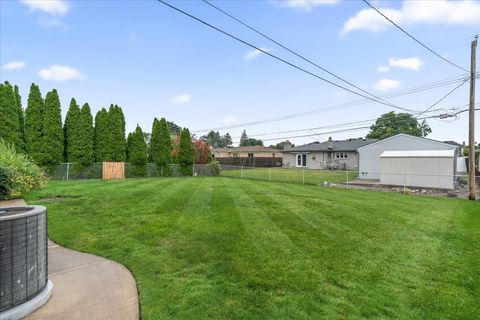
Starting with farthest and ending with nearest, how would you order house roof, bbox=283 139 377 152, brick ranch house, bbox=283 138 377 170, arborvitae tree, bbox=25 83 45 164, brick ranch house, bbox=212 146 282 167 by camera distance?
brick ranch house, bbox=212 146 282 167 → house roof, bbox=283 139 377 152 → brick ranch house, bbox=283 138 377 170 → arborvitae tree, bbox=25 83 45 164

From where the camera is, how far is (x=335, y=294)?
11.6ft

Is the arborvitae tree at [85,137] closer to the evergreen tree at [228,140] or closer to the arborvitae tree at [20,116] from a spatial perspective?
the arborvitae tree at [20,116]

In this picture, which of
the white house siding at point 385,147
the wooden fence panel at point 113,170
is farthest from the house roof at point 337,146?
the wooden fence panel at point 113,170

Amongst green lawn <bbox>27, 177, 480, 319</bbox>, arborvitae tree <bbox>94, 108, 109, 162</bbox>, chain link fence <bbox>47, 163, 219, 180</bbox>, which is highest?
arborvitae tree <bbox>94, 108, 109, 162</bbox>

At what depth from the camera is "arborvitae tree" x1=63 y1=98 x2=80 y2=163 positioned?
61.7 ft

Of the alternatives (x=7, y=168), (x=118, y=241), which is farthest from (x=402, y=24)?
(x=7, y=168)

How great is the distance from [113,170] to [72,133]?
3.39 meters

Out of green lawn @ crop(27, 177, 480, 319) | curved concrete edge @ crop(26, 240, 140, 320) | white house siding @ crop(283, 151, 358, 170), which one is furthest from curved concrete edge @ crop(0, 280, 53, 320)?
white house siding @ crop(283, 151, 358, 170)

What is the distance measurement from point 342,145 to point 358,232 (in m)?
35.1

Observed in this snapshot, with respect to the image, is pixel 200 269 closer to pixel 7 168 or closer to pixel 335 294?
pixel 335 294

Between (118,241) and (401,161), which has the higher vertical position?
(401,161)

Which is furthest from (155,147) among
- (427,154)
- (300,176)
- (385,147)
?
(385,147)

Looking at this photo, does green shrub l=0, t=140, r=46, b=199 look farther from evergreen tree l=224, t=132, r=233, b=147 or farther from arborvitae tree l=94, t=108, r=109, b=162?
evergreen tree l=224, t=132, r=233, b=147

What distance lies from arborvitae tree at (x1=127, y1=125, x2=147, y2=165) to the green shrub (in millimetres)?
8591
